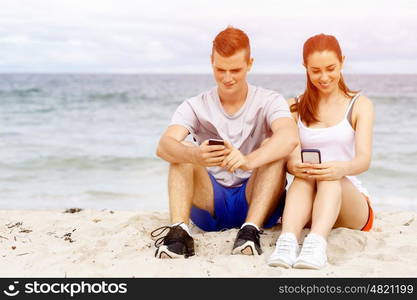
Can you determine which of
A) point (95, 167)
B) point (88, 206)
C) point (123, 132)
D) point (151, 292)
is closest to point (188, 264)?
point (151, 292)

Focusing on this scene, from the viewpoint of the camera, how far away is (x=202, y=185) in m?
3.88

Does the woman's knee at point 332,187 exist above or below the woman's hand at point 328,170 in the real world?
below

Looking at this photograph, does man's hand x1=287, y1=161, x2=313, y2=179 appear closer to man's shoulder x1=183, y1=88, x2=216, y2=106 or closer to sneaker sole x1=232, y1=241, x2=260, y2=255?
sneaker sole x1=232, y1=241, x2=260, y2=255

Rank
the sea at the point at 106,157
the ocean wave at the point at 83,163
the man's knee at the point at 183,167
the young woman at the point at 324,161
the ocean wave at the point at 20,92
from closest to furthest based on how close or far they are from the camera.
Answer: the young woman at the point at 324,161
the man's knee at the point at 183,167
the sea at the point at 106,157
the ocean wave at the point at 83,163
the ocean wave at the point at 20,92

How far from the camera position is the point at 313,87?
3.87 metres

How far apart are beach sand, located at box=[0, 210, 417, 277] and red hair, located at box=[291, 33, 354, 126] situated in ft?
2.68

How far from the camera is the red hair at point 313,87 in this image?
361 cm

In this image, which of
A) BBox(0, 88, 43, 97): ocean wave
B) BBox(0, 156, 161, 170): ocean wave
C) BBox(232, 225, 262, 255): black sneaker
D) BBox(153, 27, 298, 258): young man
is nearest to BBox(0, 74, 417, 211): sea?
BBox(0, 156, 161, 170): ocean wave

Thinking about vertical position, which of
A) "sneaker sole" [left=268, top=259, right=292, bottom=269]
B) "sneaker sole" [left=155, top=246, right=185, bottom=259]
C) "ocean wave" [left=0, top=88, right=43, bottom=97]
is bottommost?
"ocean wave" [left=0, top=88, right=43, bottom=97]

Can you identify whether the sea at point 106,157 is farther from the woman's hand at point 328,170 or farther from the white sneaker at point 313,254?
the white sneaker at point 313,254

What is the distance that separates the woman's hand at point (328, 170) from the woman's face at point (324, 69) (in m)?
0.56

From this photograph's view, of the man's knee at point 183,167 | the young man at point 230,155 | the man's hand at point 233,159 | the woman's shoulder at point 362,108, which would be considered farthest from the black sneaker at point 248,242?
the woman's shoulder at point 362,108

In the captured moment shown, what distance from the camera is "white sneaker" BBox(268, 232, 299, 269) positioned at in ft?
10.7

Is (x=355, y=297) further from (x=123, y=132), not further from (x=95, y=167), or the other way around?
(x=123, y=132)
